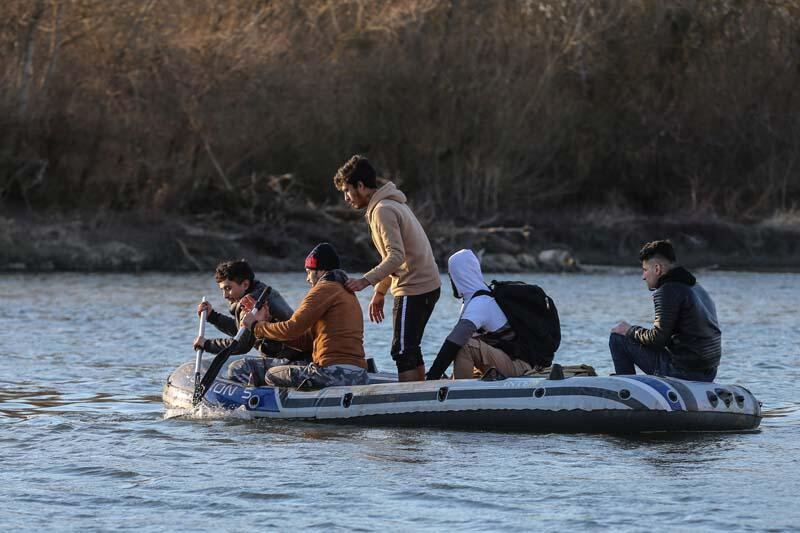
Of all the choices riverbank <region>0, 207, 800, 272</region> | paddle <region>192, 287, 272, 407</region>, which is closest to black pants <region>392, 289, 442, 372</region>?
paddle <region>192, 287, 272, 407</region>

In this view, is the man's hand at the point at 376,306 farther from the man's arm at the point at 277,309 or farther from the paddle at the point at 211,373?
the paddle at the point at 211,373

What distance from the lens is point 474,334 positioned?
10695 millimetres

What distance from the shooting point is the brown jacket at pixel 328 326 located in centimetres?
1036

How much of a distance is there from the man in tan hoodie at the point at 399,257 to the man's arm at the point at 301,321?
0.21 metres

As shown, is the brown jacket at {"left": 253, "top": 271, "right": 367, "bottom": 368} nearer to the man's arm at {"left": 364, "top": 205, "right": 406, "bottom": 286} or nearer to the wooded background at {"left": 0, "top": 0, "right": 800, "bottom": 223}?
the man's arm at {"left": 364, "top": 205, "right": 406, "bottom": 286}

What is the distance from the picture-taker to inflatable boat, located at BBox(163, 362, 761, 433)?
10.1 m

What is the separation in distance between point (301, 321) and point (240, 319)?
885mm

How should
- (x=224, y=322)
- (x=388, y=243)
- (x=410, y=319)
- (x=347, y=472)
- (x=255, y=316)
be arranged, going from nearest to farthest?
(x=347, y=472), (x=388, y=243), (x=410, y=319), (x=255, y=316), (x=224, y=322)

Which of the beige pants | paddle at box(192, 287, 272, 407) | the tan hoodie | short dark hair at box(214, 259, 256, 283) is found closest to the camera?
the tan hoodie

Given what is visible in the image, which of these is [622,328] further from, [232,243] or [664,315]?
[232,243]

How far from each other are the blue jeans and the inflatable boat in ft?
0.61

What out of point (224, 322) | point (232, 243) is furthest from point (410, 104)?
point (224, 322)

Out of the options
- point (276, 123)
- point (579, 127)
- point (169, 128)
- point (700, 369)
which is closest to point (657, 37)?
point (579, 127)

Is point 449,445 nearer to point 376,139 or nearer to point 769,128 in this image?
point 376,139
